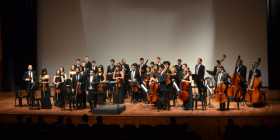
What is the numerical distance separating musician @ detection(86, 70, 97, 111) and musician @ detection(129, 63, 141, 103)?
4.84 ft

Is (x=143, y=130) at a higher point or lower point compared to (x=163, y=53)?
lower

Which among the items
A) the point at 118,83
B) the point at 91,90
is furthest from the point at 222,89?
the point at 91,90

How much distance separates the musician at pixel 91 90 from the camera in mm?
12047

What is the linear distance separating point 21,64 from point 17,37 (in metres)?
0.94

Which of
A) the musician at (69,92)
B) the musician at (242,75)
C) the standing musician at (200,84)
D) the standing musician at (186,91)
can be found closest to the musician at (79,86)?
the musician at (69,92)

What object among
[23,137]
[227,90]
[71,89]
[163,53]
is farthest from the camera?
[163,53]

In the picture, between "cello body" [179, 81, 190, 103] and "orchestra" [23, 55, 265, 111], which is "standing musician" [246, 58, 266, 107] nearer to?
"orchestra" [23, 55, 265, 111]

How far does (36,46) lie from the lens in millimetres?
17047

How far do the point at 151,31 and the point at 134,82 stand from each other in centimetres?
342

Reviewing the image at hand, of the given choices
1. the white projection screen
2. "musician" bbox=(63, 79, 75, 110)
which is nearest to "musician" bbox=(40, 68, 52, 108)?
"musician" bbox=(63, 79, 75, 110)

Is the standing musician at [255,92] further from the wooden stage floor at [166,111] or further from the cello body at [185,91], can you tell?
the cello body at [185,91]

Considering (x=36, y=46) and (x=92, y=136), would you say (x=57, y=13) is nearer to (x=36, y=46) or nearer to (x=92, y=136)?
(x=36, y=46)

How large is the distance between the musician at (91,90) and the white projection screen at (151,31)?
422 cm

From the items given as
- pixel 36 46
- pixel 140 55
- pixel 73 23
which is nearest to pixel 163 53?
pixel 140 55
